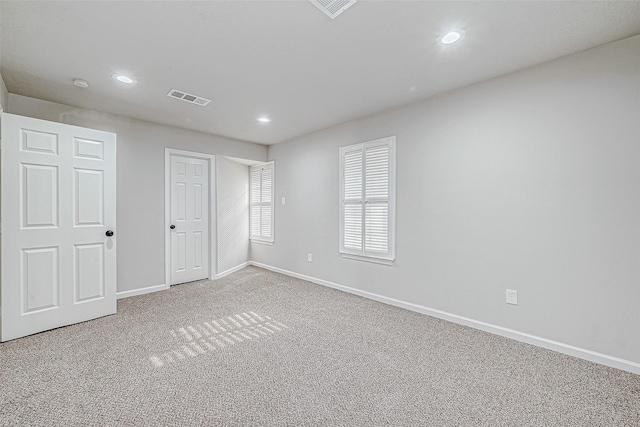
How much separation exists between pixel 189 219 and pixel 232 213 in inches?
34.8

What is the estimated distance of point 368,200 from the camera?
147 inches

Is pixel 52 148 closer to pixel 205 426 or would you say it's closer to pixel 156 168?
pixel 156 168

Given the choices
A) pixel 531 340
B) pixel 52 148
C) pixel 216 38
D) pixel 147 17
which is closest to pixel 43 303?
pixel 52 148

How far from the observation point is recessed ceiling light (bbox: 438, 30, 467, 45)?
200 cm

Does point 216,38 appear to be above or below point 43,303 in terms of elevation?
above

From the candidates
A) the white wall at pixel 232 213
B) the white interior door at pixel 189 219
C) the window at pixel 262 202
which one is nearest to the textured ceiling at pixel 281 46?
the white interior door at pixel 189 219

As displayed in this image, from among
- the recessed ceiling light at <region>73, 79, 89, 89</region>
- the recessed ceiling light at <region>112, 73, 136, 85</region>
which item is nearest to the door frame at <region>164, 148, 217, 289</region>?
the recessed ceiling light at <region>73, 79, 89, 89</region>

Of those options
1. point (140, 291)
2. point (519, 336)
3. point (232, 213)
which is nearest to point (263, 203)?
point (232, 213)

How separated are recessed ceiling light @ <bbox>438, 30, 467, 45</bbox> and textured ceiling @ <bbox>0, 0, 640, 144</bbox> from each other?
0.06 meters

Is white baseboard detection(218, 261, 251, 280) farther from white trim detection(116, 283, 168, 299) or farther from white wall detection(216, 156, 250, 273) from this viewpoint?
white trim detection(116, 283, 168, 299)

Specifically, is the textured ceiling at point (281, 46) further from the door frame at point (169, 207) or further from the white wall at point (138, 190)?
the door frame at point (169, 207)

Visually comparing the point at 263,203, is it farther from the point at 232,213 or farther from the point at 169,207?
the point at 169,207

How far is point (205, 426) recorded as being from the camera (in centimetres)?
152

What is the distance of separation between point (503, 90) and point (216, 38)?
2587 millimetres
